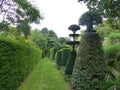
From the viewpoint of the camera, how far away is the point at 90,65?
8.88 meters

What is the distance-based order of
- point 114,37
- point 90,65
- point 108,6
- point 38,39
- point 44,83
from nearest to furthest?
point 108,6 → point 90,65 → point 44,83 → point 114,37 → point 38,39

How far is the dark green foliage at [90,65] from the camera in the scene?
8.68 metres

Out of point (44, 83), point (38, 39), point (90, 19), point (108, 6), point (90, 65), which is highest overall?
point (90, 19)

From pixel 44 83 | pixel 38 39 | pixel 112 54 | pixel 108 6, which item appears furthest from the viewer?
pixel 38 39

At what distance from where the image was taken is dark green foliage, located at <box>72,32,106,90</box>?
8.68 meters

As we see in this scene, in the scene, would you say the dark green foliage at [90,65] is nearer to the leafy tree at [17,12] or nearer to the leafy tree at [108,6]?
the leafy tree at [108,6]

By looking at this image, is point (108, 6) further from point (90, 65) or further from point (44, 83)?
point (44, 83)

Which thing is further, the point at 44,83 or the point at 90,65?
the point at 44,83

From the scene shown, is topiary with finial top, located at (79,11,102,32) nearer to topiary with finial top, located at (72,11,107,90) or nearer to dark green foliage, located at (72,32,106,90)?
topiary with finial top, located at (72,11,107,90)

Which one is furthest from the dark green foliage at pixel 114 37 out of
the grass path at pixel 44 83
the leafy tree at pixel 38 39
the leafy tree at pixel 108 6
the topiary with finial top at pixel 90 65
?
the leafy tree at pixel 38 39

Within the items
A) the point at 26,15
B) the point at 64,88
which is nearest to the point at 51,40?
the point at 26,15

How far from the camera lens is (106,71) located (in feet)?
29.3

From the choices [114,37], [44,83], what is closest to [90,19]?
[44,83]

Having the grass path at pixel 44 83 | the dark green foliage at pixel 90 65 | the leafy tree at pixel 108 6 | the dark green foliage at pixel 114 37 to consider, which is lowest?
the grass path at pixel 44 83
